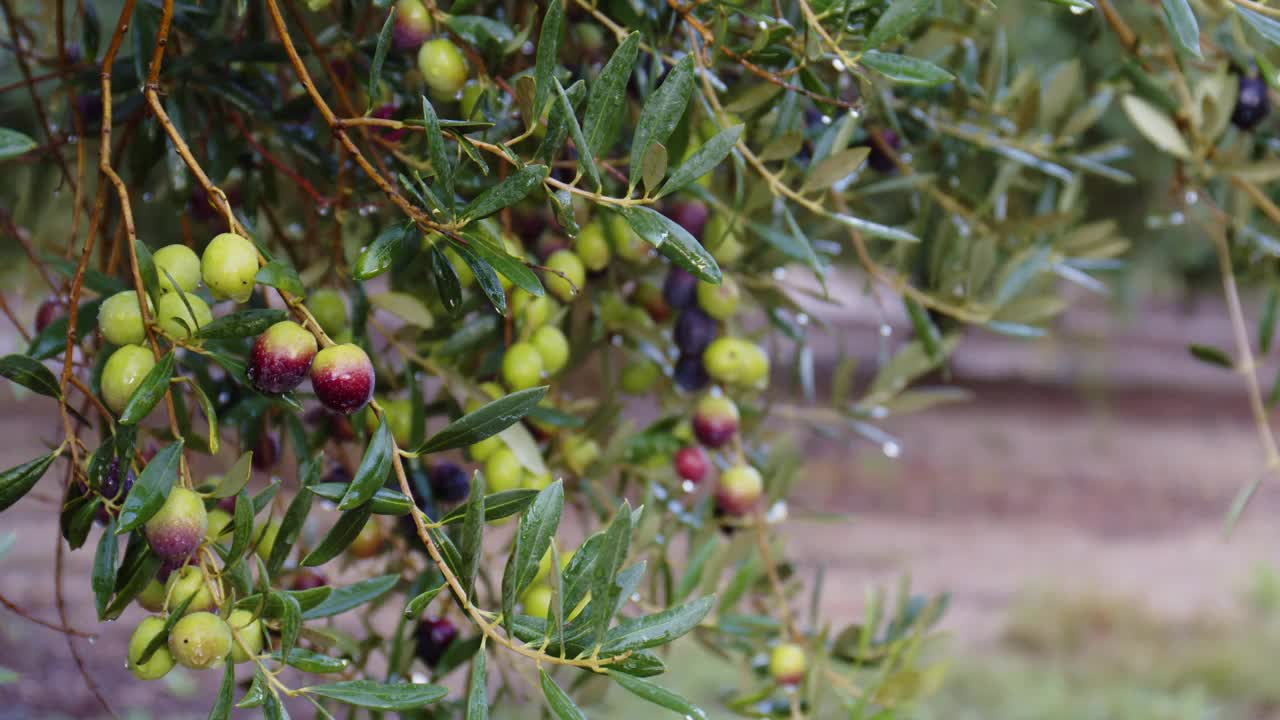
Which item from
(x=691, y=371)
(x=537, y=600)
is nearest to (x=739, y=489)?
(x=691, y=371)

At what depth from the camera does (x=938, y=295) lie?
94cm

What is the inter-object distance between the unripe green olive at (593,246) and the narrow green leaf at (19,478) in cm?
42

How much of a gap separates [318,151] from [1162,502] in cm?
560

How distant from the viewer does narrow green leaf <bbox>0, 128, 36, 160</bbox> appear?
496 millimetres

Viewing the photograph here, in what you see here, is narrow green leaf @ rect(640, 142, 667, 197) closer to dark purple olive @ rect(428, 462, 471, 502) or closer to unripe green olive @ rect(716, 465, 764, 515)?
dark purple olive @ rect(428, 462, 471, 502)

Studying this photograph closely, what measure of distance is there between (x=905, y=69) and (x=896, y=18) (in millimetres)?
27

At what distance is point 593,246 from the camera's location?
0.85 metres

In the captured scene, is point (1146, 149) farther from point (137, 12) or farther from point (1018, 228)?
point (137, 12)

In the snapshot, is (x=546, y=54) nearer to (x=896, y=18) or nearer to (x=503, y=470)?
(x=896, y=18)

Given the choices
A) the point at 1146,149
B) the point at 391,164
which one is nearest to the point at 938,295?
the point at 391,164

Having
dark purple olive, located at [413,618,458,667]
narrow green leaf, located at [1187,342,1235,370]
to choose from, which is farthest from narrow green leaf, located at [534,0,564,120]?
narrow green leaf, located at [1187,342,1235,370]

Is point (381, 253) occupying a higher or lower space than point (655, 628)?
higher

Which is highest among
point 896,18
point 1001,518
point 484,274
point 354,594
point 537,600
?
point 896,18

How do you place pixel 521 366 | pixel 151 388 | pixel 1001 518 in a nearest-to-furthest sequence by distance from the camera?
1. pixel 151 388
2. pixel 521 366
3. pixel 1001 518
